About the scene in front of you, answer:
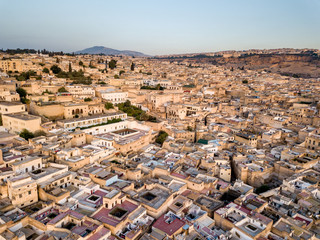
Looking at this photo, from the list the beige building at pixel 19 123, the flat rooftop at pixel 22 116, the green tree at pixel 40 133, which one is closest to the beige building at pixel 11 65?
the flat rooftop at pixel 22 116

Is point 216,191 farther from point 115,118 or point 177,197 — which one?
point 115,118

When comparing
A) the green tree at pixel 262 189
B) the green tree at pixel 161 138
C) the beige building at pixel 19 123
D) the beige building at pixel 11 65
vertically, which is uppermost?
the beige building at pixel 11 65

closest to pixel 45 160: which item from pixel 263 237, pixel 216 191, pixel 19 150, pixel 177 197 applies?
pixel 19 150

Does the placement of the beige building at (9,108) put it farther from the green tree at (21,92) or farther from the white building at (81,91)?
the white building at (81,91)

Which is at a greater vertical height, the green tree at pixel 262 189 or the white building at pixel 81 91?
the white building at pixel 81 91

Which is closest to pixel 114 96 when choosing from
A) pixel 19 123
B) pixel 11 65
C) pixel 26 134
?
pixel 19 123

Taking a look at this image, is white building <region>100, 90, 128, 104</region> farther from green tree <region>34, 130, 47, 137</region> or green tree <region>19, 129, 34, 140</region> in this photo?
green tree <region>19, 129, 34, 140</region>

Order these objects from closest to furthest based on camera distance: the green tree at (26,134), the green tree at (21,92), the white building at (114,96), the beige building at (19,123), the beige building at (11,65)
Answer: the green tree at (26,134) < the beige building at (19,123) < the green tree at (21,92) < the white building at (114,96) < the beige building at (11,65)

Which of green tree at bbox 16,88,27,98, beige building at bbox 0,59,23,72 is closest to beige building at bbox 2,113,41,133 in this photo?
green tree at bbox 16,88,27,98

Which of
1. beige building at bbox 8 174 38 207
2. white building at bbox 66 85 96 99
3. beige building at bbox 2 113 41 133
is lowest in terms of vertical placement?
beige building at bbox 8 174 38 207

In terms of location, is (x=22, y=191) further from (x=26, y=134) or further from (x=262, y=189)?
(x=262, y=189)

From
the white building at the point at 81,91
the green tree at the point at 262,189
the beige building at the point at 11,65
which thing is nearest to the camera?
the green tree at the point at 262,189
